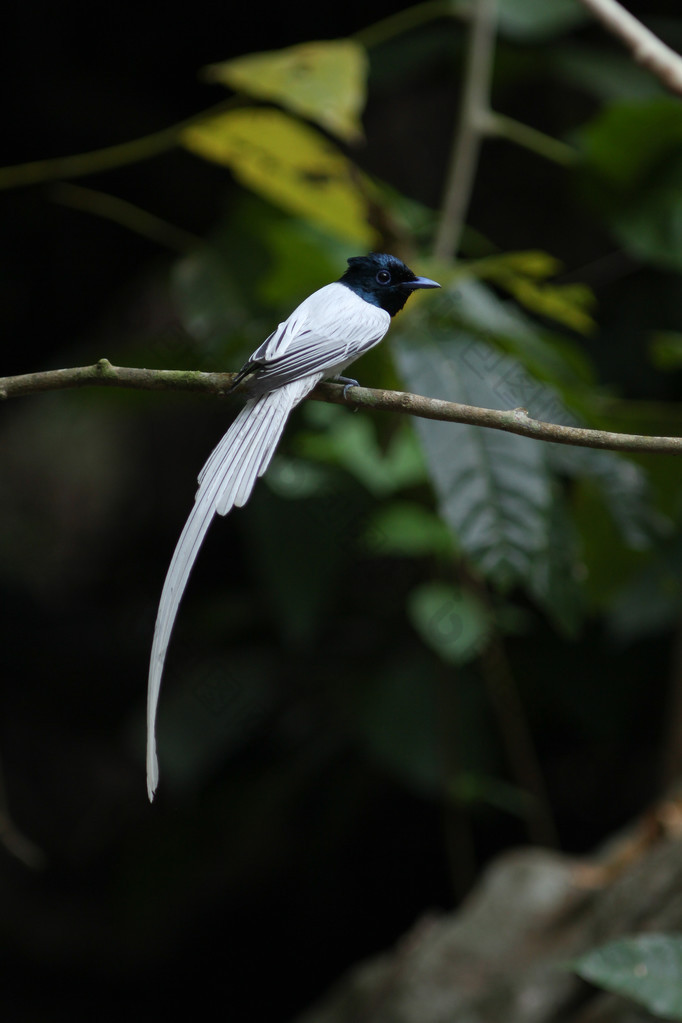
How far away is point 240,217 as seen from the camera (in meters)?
3.15

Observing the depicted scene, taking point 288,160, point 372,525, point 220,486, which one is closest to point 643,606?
point 372,525

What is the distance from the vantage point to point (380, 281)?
51.3 inches

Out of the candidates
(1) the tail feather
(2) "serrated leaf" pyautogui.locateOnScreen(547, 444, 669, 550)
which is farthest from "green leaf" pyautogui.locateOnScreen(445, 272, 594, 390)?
(1) the tail feather

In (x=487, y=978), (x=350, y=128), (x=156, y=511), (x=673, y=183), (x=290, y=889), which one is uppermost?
(x=156, y=511)

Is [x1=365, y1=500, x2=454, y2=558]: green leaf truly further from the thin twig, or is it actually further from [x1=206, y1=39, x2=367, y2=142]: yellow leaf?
[x1=206, y1=39, x2=367, y2=142]: yellow leaf

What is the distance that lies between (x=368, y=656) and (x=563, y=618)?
153cm

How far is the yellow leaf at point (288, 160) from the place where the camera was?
2430mm

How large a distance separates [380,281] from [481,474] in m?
0.75

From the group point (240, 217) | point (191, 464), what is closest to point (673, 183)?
point (240, 217)

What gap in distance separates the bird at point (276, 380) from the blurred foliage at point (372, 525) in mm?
645

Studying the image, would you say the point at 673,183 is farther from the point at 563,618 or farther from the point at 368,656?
the point at 368,656

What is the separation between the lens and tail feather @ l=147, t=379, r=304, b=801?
2.94 ft

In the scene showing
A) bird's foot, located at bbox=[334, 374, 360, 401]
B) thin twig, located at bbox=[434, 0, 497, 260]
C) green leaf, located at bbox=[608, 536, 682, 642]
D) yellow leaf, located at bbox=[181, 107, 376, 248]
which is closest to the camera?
bird's foot, located at bbox=[334, 374, 360, 401]

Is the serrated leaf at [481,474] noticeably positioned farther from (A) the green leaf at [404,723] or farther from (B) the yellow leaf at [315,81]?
(A) the green leaf at [404,723]
